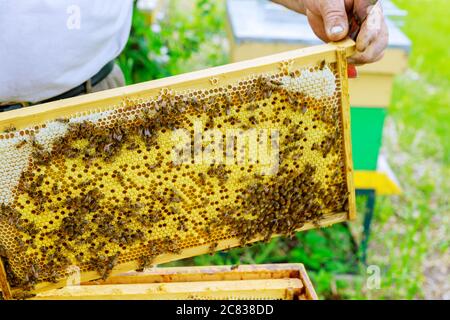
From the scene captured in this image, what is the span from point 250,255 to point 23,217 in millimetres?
3147

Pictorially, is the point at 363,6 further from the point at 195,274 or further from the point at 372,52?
the point at 195,274

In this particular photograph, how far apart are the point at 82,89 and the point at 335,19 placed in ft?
4.43

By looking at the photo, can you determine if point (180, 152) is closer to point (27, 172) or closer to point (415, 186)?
point (27, 172)

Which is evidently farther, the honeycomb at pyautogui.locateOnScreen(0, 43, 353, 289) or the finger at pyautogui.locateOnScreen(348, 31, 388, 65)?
the finger at pyautogui.locateOnScreen(348, 31, 388, 65)

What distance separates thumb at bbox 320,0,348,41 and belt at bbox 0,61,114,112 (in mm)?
1235

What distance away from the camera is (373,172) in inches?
182

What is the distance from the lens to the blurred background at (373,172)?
4301 mm

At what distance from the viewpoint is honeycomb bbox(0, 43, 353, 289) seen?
222cm

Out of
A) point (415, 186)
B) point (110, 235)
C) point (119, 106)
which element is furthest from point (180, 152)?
point (415, 186)

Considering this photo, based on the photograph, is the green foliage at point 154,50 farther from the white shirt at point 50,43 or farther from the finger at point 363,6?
the finger at point 363,6

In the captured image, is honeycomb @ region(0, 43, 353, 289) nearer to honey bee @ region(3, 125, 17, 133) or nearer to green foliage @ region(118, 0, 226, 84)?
honey bee @ region(3, 125, 17, 133)

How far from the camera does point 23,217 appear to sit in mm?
2311

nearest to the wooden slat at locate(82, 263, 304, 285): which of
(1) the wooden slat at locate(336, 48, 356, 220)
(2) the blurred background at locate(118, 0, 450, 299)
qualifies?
(1) the wooden slat at locate(336, 48, 356, 220)

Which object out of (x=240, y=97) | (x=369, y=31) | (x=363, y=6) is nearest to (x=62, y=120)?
(x=240, y=97)
